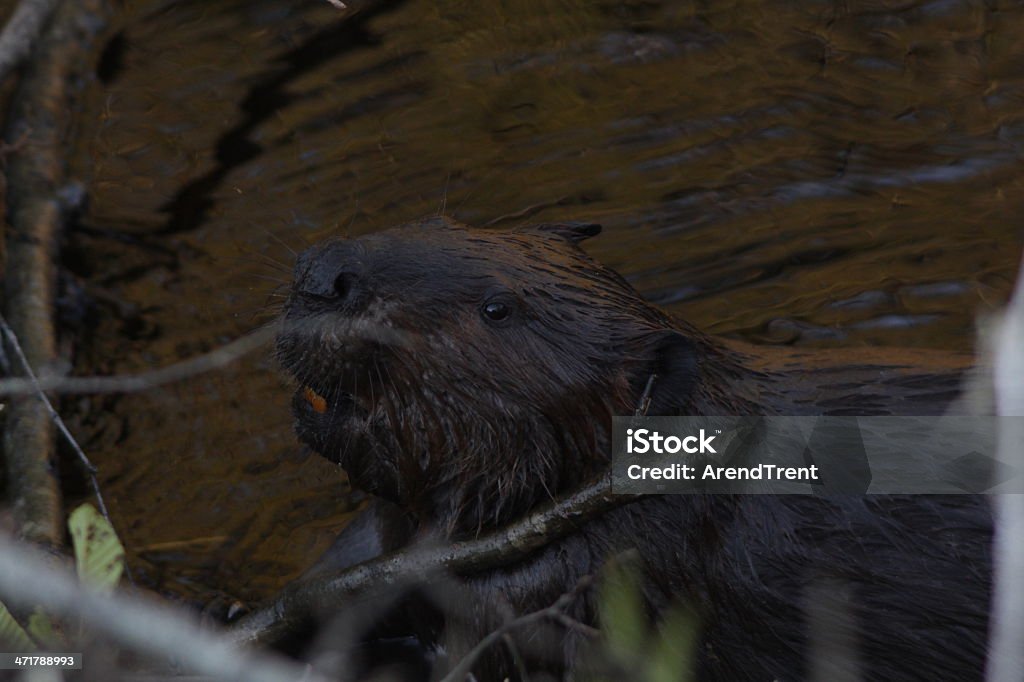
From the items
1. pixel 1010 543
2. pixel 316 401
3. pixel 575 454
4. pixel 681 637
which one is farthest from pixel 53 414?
pixel 1010 543

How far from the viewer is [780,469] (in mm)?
2814

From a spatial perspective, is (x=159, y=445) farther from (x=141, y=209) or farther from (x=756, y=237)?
(x=756, y=237)

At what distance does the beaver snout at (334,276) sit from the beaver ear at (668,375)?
22.3 inches

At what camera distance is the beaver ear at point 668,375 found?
9.14 feet

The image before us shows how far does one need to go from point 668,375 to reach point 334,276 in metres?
0.68

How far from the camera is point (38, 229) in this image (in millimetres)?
4227

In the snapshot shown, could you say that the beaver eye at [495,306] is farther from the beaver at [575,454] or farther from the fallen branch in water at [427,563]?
the fallen branch in water at [427,563]

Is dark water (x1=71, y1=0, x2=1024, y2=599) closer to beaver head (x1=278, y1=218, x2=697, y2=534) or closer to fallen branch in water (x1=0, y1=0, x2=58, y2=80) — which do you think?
beaver head (x1=278, y1=218, x2=697, y2=534)

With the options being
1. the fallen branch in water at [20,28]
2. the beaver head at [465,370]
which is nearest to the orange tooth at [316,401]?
the beaver head at [465,370]

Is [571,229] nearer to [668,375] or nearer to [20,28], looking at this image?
[668,375]

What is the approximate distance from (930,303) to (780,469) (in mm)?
1873

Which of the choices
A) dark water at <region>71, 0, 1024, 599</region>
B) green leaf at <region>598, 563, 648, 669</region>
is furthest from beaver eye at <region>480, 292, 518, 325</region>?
dark water at <region>71, 0, 1024, 599</region>

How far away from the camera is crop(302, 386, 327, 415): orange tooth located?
2820 mm

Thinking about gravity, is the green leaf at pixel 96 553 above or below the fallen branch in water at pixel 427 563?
above
